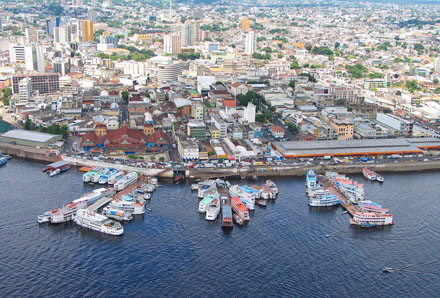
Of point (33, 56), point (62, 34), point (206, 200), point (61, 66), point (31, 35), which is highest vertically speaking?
point (62, 34)

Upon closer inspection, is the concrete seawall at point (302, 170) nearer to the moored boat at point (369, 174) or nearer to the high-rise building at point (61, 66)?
the moored boat at point (369, 174)

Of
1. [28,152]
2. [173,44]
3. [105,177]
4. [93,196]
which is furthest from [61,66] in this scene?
[93,196]

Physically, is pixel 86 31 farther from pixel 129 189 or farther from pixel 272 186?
pixel 272 186

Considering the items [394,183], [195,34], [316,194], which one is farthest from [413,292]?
[195,34]

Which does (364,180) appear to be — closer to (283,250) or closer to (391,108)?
(283,250)

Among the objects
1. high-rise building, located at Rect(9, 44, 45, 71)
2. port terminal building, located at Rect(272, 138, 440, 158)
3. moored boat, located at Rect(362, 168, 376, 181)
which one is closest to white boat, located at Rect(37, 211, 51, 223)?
port terminal building, located at Rect(272, 138, 440, 158)

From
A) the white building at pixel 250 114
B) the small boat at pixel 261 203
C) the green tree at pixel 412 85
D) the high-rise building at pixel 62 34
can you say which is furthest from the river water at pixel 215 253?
the high-rise building at pixel 62 34
